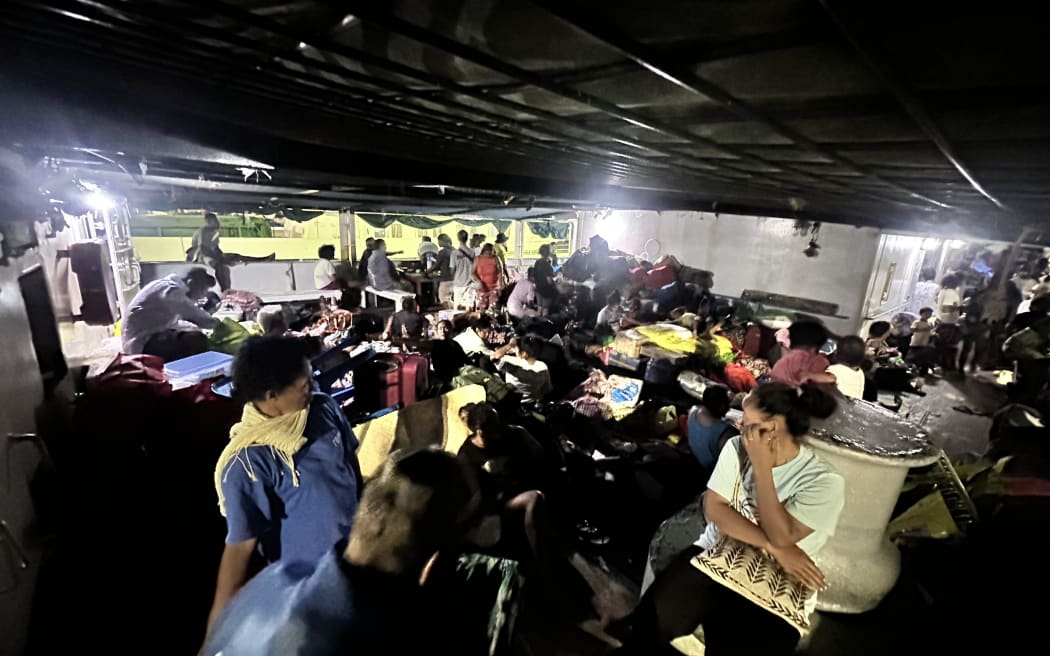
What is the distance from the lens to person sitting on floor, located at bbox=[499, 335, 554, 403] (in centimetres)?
500

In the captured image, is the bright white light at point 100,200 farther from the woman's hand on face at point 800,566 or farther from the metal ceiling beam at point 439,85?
the woman's hand on face at point 800,566

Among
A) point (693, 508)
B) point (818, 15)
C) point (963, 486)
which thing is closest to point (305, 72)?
point (818, 15)

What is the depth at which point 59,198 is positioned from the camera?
Answer: 4.00m

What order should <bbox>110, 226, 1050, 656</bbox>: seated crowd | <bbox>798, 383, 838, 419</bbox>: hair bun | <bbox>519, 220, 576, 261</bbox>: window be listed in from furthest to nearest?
<bbox>519, 220, 576, 261</bbox>: window, <bbox>798, 383, 838, 419</bbox>: hair bun, <bbox>110, 226, 1050, 656</bbox>: seated crowd

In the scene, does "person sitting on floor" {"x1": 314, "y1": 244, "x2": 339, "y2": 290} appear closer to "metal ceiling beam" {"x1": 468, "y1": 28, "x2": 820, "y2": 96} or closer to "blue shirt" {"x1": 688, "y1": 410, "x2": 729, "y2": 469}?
"blue shirt" {"x1": 688, "y1": 410, "x2": 729, "y2": 469}

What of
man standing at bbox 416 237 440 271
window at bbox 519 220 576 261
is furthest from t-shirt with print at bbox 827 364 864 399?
window at bbox 519 220 576 261

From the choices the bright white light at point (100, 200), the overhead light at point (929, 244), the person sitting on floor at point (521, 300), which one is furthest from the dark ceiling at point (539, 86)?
the overhead light at point (929, 244)

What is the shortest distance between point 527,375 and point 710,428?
225 cm

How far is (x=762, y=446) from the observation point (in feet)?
6.40

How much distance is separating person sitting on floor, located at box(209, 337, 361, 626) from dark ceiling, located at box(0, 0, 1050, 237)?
0.97 m

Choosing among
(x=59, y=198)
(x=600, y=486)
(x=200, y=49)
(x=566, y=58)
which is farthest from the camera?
(x=59, y=198)

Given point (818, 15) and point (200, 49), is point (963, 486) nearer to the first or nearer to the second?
point (818, 15)

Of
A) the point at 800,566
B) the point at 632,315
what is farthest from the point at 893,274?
the point at 800,566

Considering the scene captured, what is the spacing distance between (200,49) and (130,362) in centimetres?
297
